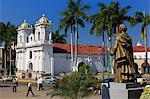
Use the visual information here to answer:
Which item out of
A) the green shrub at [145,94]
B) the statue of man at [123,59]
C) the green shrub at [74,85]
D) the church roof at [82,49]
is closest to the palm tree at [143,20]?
the church roof at [82,49]

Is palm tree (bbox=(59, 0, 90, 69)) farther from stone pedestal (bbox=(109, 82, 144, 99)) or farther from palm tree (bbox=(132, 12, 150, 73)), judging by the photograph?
stone pedestal (bbox=(109, 82, 144, 99))

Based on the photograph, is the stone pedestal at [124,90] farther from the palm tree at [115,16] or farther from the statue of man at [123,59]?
the palm tree at [115,16]

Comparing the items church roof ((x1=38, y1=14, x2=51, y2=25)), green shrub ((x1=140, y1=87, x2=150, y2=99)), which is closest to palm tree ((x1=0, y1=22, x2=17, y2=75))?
church roof ((x1=38, y1=14, x2=51, y2=25))

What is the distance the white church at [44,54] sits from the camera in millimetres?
62438

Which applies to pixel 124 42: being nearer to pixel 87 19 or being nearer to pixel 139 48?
pixel 87 19

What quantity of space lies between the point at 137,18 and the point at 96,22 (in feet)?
19.4

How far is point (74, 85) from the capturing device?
44.9 feet

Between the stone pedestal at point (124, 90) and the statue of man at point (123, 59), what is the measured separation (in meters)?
0.28

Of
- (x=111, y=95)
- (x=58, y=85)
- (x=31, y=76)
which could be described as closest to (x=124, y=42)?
(x=111, y=95)

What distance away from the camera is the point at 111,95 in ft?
39.3

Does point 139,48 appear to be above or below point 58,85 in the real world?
above

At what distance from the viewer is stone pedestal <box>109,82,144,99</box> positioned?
38.1 feet

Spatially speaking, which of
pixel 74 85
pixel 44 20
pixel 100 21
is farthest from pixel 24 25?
pixel 74 85

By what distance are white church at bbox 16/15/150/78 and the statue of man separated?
155ft
